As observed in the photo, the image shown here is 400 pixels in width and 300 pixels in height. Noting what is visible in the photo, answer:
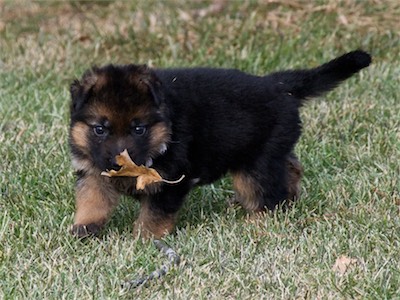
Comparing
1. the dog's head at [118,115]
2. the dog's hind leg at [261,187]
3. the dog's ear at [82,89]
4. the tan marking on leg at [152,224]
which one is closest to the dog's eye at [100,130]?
the dog's head at [118,115]

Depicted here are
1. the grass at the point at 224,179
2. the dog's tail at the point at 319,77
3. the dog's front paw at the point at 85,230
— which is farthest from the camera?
the dog's tail at the point at 319,77

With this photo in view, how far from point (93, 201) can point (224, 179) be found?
133 centimetres

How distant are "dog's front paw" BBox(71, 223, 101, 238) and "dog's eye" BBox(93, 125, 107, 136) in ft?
1.78

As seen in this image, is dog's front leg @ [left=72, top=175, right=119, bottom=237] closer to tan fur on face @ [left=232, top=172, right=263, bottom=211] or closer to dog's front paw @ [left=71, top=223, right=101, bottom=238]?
dog's front paw @ [left=71, top=223, right=101, bottom=238]

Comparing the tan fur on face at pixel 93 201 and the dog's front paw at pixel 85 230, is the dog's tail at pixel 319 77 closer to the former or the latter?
the tan fur on face at pixel 93 201

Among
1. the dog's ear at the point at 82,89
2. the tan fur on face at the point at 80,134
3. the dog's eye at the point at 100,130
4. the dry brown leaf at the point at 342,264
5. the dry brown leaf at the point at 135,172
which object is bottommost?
the dry brown leaf at the point at 342,264

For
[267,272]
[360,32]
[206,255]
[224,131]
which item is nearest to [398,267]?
[267,272]

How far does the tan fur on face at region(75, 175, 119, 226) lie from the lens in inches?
206

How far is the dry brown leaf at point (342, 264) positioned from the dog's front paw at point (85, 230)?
4.21ft

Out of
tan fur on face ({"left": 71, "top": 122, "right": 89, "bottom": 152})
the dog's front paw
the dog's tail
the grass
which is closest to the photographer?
the grass

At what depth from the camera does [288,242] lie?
5105 mm

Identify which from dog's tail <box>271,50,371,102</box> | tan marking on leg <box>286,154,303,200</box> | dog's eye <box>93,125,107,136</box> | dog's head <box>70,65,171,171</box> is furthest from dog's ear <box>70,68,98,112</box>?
tan marking on leg <box>286,154,303,200</box>

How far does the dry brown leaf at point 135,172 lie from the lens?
4.89 metres

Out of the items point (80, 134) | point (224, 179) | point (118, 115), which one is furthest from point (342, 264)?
point (224, 179)
